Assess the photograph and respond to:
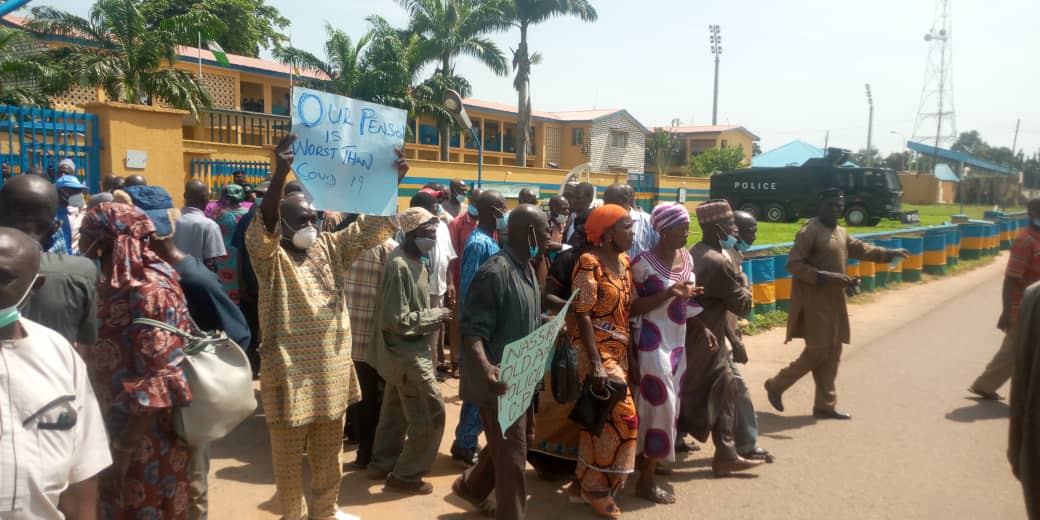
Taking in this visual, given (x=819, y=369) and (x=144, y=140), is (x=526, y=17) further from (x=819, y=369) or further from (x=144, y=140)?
(x=819, y=369)

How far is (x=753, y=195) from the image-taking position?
3162 cm

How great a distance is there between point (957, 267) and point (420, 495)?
55.3ft

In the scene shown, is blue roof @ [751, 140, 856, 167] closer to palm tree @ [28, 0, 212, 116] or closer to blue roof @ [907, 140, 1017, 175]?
blue roof @ [907, 140, 1017, 175]

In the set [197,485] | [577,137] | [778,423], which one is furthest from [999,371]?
[577,137]

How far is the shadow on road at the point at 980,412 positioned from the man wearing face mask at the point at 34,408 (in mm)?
6377

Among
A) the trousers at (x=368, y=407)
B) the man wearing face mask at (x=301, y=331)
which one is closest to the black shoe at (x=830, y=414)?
the trousers at (x=368, y=407)

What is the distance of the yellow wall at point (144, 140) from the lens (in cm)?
970

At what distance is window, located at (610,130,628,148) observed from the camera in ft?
150

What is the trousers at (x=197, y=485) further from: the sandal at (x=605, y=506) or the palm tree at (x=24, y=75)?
the palm tree at (x=24, y=75)

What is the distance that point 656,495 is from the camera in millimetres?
4430

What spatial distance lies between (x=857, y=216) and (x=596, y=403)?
27.1 meters

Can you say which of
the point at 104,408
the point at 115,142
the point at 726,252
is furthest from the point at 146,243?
the point at 115,142

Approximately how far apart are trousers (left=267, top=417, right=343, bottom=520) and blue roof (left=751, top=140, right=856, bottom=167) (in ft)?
153

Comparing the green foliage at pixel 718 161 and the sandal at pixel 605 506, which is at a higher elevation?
the green foliage at pixel 718 161
